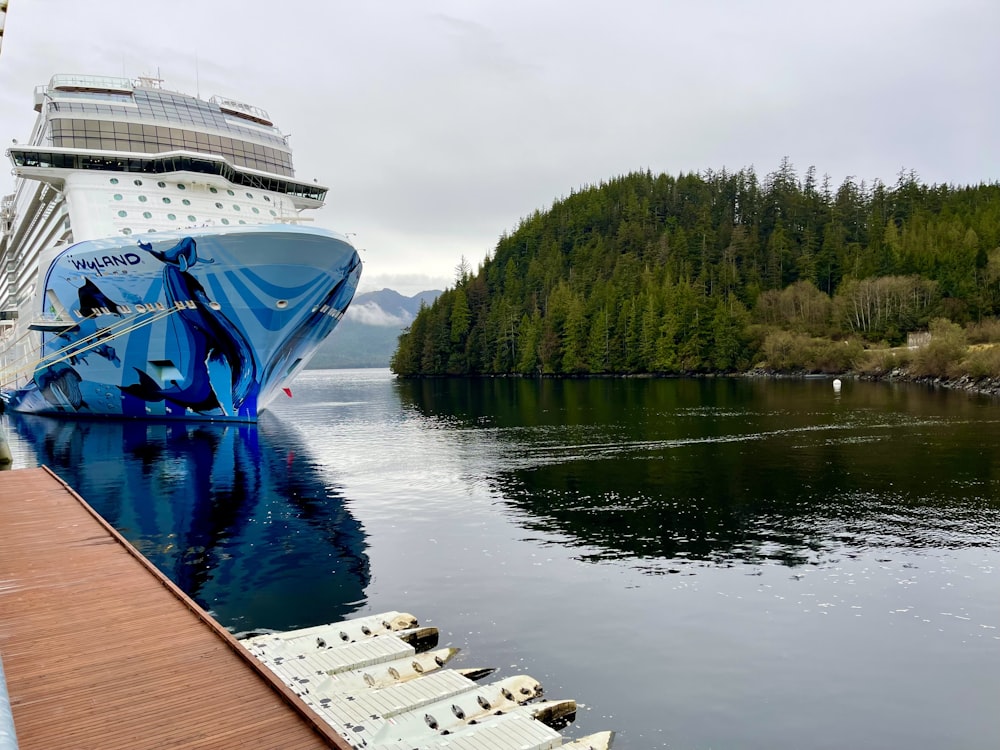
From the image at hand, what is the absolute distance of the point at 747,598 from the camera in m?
14.3

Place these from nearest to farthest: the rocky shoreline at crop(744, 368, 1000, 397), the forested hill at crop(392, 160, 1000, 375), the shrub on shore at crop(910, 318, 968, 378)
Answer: the rocky shoreline at crop(744, 368, 1000, 397), the shrub on shore at crop(910, 318, 968, 378), the forested hill at crop(392, 160, 1000, 375)

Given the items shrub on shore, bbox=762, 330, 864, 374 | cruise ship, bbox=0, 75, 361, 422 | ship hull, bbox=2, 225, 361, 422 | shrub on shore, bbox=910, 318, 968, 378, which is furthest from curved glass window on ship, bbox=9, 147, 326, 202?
shrub on shore, bbox=762, 330, 864, 374

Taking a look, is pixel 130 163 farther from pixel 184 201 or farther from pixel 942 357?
pixel 942 357

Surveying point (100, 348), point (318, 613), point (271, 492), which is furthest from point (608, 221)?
point (318, 613)

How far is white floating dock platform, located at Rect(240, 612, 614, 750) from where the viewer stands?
860cm

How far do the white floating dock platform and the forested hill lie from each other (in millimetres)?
108656

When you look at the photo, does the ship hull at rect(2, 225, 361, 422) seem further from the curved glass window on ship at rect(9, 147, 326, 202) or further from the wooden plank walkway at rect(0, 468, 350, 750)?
the wooden plank walkway at rect(0, 468, 350, 750)

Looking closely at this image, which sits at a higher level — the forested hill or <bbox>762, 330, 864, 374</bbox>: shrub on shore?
the forested hill

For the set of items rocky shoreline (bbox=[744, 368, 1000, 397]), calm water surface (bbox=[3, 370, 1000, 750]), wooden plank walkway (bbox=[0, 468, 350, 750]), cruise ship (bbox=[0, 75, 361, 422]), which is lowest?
calm water surface (bbox=[3, 370, 1000, 750])

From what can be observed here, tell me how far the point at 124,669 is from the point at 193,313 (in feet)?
107

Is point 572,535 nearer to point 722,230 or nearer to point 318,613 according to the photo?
point 318,613

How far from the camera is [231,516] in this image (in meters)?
22.6

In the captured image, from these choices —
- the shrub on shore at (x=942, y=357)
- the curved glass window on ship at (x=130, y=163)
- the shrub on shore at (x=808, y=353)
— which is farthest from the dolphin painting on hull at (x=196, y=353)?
the shrub on shore at (x=808, y=353)

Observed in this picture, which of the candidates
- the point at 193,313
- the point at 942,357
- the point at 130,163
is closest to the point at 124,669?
the point at 193,313
